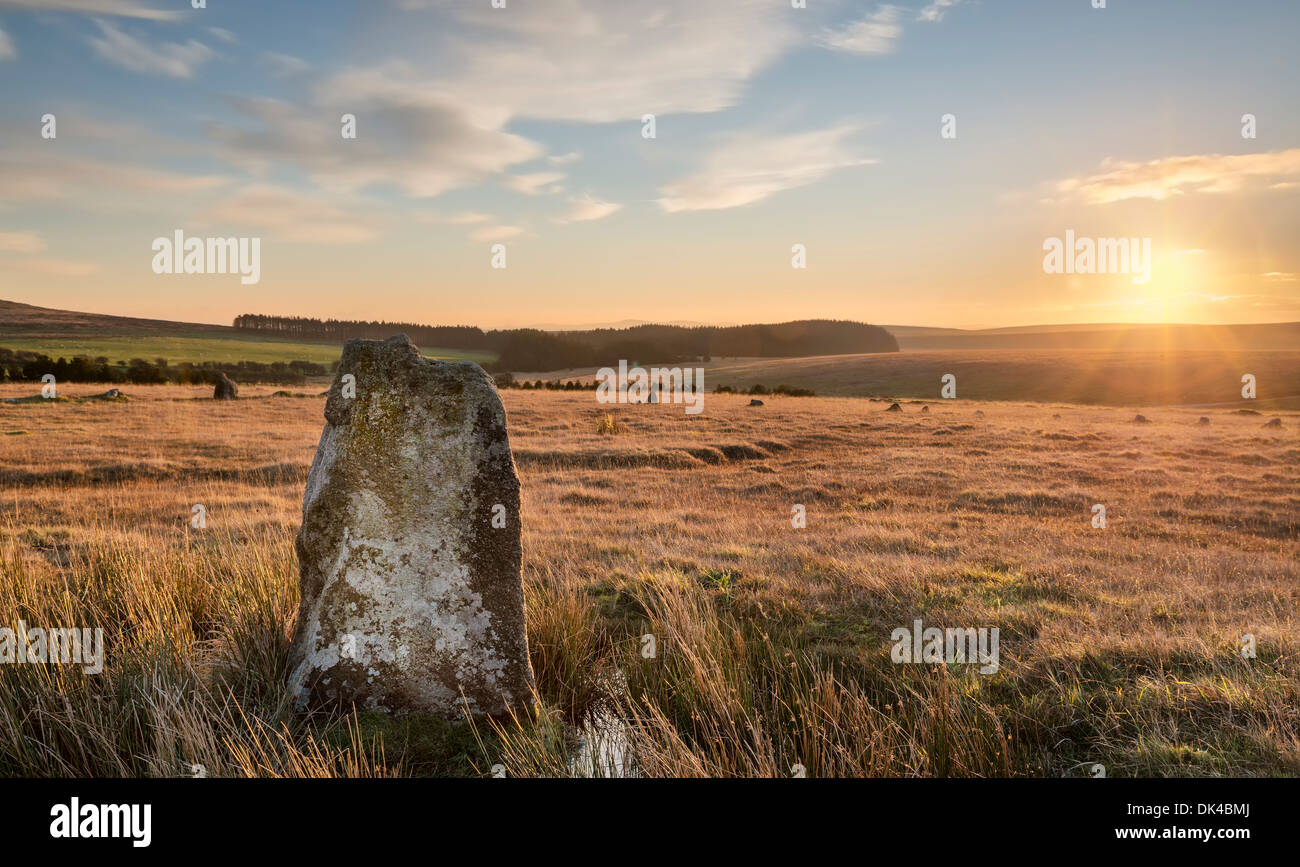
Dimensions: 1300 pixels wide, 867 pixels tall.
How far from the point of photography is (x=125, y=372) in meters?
52.5

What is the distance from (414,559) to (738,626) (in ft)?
8.97

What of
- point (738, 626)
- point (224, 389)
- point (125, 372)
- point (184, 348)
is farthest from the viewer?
point (184, 348)

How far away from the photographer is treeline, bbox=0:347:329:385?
148 ft

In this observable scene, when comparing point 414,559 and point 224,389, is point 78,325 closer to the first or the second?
point 224,389

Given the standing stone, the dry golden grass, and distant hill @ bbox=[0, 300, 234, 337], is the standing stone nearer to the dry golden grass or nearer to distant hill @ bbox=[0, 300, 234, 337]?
the dry golden grass

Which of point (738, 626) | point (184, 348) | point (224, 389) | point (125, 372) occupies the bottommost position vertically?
point (738, 626)

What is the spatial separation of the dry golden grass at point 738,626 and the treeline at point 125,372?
38157 mm

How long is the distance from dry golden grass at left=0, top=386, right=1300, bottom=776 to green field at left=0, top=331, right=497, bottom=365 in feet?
230

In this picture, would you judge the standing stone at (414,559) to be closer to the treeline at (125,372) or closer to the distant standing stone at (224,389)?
the distant standing stone at (224,389)

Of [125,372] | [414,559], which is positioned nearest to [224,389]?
[125,372]

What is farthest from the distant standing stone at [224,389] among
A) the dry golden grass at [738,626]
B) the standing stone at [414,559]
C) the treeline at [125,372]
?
the standing stone at [414,559]

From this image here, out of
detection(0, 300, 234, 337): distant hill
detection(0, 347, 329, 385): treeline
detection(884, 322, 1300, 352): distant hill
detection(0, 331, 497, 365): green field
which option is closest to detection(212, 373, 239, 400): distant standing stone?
detection(0, 347, 329, 385): treeline
